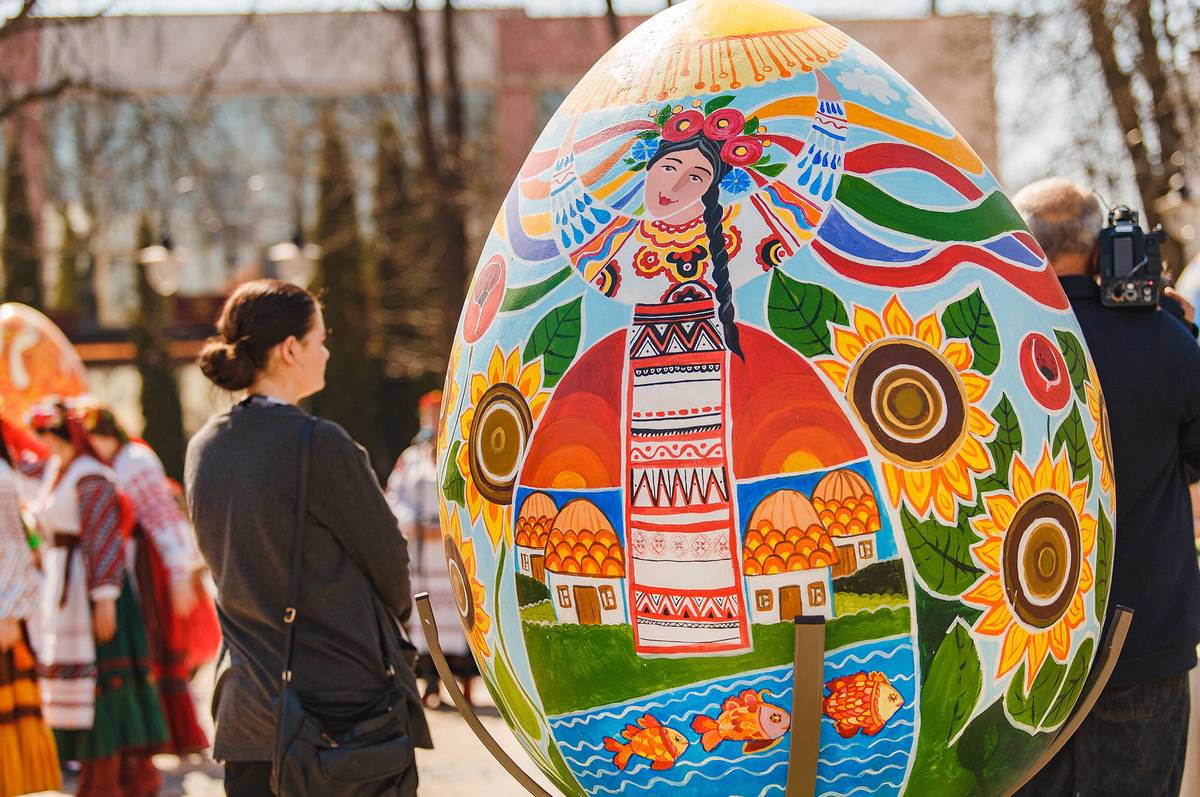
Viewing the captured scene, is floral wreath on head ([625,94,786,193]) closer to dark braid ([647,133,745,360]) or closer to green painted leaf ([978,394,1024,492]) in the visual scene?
dark braid ([647,133,745,360])

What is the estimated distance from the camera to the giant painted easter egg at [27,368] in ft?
32.2

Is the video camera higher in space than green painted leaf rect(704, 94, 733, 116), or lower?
lower

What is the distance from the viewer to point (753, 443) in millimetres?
2414

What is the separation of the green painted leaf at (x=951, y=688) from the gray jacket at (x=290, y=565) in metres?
1.59

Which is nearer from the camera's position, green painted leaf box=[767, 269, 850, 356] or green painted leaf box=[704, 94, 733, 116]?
green painted leaf box=[767, 269, 850, 356]

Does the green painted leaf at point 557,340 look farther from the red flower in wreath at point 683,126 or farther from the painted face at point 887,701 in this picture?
the painted face at point 887,701

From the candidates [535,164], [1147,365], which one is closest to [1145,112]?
[1147,365]

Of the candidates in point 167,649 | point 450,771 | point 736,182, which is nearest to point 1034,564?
point 736,182

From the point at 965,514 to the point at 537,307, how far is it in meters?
0.82

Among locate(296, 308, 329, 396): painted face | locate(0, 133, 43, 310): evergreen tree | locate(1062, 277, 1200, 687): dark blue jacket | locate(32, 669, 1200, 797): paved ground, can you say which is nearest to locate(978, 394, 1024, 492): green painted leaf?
locate(1062, 277, 1200, 687): dark blue jacket

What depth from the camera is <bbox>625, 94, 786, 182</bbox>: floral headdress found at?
2570 millimetres

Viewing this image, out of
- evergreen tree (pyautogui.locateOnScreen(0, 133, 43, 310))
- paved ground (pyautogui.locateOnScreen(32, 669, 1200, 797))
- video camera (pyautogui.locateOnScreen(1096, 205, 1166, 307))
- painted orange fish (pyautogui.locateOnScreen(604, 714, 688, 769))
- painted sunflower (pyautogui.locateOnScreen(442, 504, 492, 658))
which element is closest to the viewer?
painted orange fish (pyautogui.locateOnScreen(604, 714, 688, 769))

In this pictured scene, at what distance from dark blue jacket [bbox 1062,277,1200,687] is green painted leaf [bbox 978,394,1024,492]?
3.85 ft

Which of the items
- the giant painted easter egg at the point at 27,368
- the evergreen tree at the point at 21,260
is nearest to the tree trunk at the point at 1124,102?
A: the giant painted easter egg at the point at 27,368
